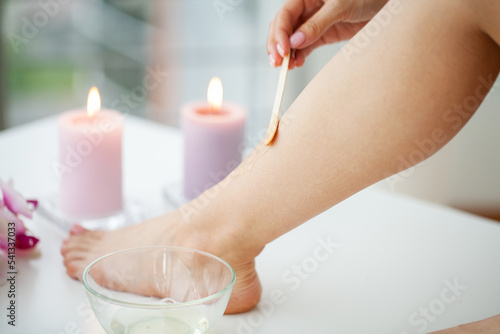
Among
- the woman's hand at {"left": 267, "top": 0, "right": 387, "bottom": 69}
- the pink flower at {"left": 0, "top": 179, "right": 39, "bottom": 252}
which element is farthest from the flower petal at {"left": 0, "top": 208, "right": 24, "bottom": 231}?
the woman's hand at {"left": 267, "top": 0, "right": 387, "bottom": 69}

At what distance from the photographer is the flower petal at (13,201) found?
0.90m

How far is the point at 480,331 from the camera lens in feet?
2.24

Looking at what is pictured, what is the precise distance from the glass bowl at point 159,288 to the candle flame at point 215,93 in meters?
0.43

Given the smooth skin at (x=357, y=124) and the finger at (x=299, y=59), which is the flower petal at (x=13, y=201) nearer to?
the smooth skin at (x=357, y=124)

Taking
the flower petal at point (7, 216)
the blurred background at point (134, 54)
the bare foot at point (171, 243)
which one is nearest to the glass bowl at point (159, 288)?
the bare foot at point (171, 243)

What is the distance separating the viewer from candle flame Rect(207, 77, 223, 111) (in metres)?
1.14

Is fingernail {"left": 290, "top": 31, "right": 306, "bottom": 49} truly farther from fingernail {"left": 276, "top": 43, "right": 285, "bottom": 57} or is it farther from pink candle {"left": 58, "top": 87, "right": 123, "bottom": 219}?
pink candle {"left": 58, "top": 87, "right": 123, "bottom": 219}

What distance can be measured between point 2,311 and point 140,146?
28.6 inches

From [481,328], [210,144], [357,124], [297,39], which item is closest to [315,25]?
[297,39]

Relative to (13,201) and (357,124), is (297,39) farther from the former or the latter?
(13,201)

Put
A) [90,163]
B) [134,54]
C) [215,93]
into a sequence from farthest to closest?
[134,54], [215,93], [90,163]

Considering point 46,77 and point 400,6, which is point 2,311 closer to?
point 400,6

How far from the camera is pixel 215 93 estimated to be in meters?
1.14

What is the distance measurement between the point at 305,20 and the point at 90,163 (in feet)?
1.42
